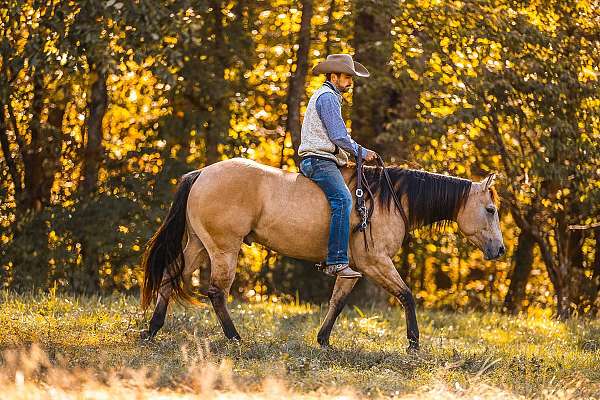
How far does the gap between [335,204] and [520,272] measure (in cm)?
1103

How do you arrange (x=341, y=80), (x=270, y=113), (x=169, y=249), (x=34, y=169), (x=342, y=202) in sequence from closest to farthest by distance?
(x=342, y=202) → (x=341, y=80) → (x=169, y=249) → (x=34, y=169) → (x=270, y=113)

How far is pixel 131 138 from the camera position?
1739 cm

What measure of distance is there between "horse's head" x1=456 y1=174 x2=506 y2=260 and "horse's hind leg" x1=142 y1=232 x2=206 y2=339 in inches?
100

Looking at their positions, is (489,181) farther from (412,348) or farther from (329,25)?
(329,25)

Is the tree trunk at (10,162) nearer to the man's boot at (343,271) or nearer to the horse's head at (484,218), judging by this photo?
the man's boot at (343,271)

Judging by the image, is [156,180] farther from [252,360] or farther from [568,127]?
[252,360]

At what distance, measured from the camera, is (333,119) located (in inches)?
359

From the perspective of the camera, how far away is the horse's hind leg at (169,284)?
926 centimetres

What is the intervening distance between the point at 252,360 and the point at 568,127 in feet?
24.0

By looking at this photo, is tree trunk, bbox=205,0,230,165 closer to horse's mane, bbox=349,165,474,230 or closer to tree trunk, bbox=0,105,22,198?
tree trunk, bbox=0,105,22,198

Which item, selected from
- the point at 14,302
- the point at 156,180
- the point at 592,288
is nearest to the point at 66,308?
the point at 14,302

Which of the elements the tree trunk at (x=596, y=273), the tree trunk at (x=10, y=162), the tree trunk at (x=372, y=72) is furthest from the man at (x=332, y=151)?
the tree trunk at (x=596, y=273)

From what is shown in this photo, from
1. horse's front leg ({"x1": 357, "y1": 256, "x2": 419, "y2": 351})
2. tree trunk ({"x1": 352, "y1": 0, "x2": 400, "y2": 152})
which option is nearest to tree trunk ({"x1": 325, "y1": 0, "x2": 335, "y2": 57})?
tree trunk ({"x1": 352, "y1": 0, "x2": 400, "y2": 152})

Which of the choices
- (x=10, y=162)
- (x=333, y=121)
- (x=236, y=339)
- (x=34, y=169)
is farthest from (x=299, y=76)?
(x=236, y=339)
